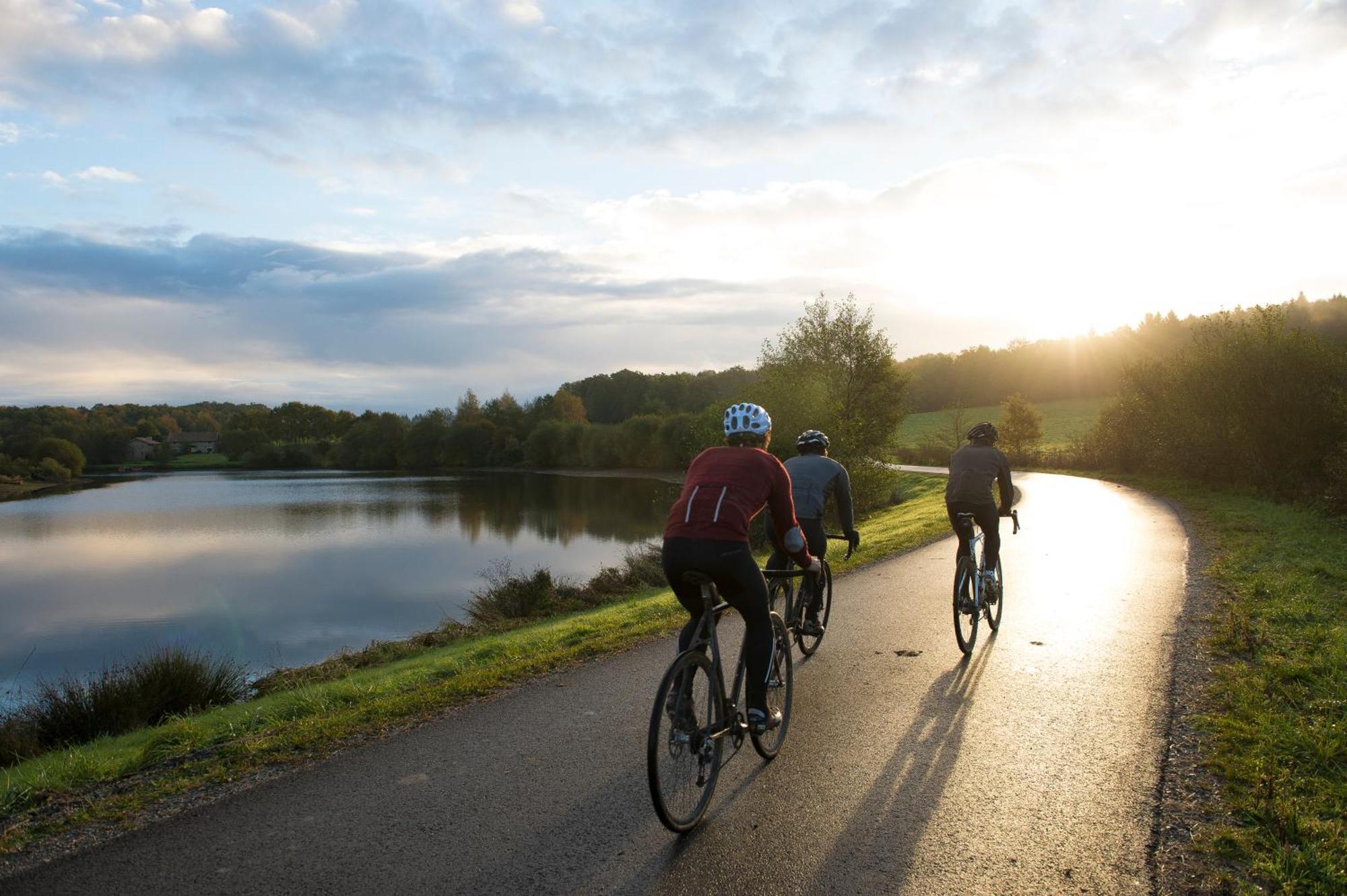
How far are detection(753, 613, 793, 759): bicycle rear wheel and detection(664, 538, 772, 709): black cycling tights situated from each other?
41cm

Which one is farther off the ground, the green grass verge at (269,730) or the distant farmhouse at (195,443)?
the distant farmhouse at (195,443)

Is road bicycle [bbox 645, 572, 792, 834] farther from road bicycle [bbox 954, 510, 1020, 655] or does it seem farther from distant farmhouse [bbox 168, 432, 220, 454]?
distant farmhouse [bbox 168, 432, 220, 454]

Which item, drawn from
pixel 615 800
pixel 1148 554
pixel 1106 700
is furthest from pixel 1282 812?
pixel 1148 554

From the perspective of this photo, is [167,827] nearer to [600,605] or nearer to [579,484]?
[600,605]

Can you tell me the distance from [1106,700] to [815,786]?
274 centimetres

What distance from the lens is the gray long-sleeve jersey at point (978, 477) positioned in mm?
7512

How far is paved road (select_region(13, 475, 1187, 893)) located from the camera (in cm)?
356

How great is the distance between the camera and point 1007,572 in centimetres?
1159

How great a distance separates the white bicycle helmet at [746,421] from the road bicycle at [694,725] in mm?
878

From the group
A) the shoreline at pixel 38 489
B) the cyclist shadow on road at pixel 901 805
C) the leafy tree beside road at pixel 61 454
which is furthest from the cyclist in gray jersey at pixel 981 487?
the leafy tree beside road at pixel 61 454

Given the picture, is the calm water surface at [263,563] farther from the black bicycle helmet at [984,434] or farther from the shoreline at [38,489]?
the black bicycle helmet at [984,434]

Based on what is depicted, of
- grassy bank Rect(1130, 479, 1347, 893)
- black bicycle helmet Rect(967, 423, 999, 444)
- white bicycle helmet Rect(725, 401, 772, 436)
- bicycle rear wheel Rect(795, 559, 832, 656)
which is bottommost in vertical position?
grassy bank Rect(1130, 479, 1347, 893)

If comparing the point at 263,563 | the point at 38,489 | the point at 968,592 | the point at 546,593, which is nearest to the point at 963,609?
the point at 968,592

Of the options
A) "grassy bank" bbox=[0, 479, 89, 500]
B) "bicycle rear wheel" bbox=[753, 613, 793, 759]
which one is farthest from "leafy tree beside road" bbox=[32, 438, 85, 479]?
"bicycle rear wheel" bbox=[753, 613, 793, 759]
